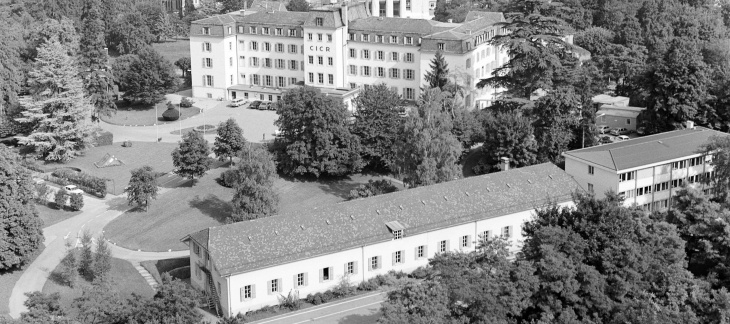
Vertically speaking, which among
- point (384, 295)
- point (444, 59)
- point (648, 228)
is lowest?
point (384, 295)

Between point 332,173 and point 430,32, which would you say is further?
point 430,32

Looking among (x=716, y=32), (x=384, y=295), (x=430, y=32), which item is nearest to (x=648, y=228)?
(x=384, y=295)

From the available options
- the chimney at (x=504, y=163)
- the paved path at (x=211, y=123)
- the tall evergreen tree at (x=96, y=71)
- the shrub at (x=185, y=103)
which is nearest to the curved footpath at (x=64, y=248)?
the paved path at (x=211, y=123)

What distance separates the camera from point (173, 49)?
141 meters

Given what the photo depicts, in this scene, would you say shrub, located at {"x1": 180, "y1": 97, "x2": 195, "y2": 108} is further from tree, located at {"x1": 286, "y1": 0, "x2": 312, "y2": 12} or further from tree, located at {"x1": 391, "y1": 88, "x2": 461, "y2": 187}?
tree, located at {"x1": 286, "y1": 0, "x2": 312, "y2": 12}

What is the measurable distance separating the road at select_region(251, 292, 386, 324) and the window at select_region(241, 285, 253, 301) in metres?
1.83

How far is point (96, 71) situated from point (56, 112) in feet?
38.8

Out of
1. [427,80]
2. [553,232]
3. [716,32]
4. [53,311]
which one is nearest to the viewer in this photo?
[53,311]

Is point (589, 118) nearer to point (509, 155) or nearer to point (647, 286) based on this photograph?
point (509, 155)

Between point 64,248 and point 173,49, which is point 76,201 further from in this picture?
point 173,49

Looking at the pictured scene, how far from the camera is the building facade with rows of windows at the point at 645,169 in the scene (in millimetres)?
73562

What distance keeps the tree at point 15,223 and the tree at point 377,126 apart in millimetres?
28159

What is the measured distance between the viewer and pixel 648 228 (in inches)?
2438

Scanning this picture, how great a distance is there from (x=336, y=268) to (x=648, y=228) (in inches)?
796
